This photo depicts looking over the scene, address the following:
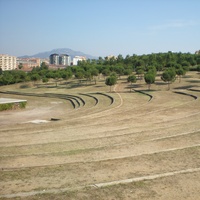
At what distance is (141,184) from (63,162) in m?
→ 4.54

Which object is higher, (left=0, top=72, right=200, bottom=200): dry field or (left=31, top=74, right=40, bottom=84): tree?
(left=31, top=74, right=40, bottom=84): tree

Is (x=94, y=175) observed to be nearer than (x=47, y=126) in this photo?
Yes

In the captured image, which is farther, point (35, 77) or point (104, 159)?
point (35, 77)

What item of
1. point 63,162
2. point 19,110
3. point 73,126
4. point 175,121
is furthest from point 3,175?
point 19,110

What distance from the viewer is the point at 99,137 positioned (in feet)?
62.5

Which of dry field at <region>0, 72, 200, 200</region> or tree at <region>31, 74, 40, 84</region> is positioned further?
tree at <region>31, 74, 40, 84</region>

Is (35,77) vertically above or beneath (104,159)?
above

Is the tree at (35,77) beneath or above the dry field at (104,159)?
above

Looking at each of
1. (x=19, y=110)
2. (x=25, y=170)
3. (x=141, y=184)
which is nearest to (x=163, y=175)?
(x=141, y=184)

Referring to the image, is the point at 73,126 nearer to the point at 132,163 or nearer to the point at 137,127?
the point at 137,127

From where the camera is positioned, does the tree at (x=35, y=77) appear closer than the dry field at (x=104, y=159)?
No

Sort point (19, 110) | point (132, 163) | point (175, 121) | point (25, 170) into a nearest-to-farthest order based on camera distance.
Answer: point (25, 170) < point (132, 163) < point (175, 121) < point (19, 110)

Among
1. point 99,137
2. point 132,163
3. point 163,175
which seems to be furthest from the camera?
point 99,137

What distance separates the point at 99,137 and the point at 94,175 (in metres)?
6.92
